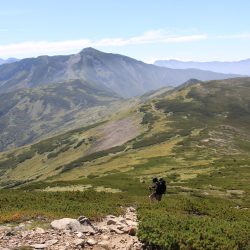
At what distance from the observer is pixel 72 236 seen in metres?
25.1

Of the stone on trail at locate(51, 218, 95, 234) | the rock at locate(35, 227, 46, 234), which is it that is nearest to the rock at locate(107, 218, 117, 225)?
the stone on trail at locate(51, 218, 95, 234)

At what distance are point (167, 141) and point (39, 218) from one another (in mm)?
157547

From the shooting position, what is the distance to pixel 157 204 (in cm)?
3800

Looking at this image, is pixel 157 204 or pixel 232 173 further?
pixel 232 173

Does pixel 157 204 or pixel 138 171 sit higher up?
pixel 157 204

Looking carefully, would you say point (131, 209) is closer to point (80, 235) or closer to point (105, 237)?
point (105, 237)

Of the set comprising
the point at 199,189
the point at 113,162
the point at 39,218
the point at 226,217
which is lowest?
the point at 113,162

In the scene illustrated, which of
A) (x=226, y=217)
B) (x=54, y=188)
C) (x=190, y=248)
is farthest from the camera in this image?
(x=54, y=188)

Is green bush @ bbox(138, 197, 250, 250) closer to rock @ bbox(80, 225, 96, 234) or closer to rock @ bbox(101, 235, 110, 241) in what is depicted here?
rock @ bbox(101, 235, 110, 241)

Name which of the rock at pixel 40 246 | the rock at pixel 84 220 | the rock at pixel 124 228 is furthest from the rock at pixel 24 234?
the rock at pixel 124 228

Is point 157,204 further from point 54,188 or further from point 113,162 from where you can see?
point 113,162

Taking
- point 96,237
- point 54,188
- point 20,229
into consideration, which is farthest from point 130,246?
point 54,188

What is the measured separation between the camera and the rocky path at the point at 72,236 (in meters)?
23.7

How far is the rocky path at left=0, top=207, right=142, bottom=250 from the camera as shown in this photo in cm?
2372
